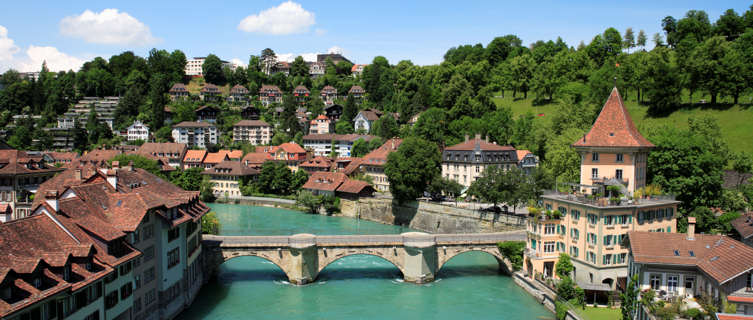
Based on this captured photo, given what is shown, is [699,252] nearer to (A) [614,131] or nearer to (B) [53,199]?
(A) [614,131]

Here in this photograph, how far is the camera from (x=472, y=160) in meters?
67.6

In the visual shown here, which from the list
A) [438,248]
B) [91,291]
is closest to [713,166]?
[438,248]

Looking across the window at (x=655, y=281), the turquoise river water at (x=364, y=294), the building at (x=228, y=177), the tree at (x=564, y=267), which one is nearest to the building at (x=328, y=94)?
the building at (x=228, y=177)

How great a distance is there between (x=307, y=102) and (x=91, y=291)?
122819mm

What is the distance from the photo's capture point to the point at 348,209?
7206cm

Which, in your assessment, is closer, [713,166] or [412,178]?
[713,166]

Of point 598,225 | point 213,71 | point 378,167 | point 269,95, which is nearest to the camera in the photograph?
point 598,225

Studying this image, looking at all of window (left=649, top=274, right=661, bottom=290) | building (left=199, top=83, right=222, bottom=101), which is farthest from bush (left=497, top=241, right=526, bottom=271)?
building (left=199, top=83, right=222, bottom=101)

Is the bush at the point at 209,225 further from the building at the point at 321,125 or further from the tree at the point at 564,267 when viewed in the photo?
the building at the point at 321,125

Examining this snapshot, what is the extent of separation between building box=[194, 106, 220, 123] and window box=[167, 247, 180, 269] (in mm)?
96242

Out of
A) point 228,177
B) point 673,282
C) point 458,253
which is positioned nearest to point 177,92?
point 228,177

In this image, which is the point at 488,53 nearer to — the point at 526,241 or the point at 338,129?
the point at 338,129

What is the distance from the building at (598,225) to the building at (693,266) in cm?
358

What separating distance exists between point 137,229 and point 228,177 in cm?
5944
